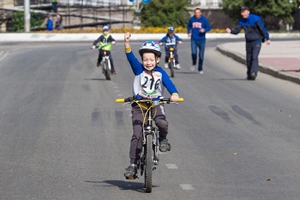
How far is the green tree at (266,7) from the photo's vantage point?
194 feet

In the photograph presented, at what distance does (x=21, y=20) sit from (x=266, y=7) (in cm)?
1592

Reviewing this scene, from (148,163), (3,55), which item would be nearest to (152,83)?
(148,163)

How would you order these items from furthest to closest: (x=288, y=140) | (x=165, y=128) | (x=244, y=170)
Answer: (x=288, y=140)
(x=244, y=170)
(x=165, y=128)

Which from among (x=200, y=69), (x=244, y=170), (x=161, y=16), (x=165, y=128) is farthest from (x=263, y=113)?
(x=161, y=16)

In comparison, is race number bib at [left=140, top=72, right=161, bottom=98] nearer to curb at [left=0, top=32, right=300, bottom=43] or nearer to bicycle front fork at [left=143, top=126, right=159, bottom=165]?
bicycle front fork at [left=143, top=126, right=159, bottom=165]

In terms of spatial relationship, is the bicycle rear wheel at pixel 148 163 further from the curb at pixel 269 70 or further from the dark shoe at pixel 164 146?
the curb at pixel 269 70

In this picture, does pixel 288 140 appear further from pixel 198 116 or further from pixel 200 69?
pixel 200 69

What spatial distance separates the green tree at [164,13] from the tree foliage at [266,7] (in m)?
2.84

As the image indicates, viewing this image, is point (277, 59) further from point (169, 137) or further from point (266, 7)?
point (266, 7)

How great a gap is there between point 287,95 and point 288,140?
6721 millimetres

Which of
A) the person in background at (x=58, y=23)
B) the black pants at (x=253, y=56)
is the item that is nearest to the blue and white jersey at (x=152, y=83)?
the black pants at (x=253, y=56)

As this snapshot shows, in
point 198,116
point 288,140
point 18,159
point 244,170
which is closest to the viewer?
point 244,170

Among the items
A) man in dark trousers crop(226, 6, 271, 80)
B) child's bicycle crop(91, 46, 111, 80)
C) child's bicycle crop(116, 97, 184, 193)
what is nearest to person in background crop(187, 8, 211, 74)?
man in dark trousers crop(226, 6, 271, 80)

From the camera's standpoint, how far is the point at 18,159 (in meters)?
11.1
